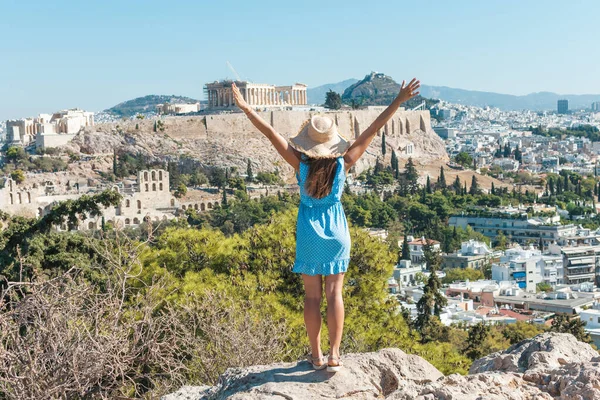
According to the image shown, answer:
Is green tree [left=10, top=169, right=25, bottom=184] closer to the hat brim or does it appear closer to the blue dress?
the hat brim

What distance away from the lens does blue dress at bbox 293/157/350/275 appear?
388 cm

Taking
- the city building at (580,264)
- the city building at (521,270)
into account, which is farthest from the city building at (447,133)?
the city building at (521,270)

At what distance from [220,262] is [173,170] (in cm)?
3635

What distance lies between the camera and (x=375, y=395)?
146 inches

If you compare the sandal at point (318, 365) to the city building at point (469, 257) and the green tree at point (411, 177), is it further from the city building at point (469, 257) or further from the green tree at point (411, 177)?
the green tree at point (411, 177)

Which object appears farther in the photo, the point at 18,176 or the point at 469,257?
the point at 18,176

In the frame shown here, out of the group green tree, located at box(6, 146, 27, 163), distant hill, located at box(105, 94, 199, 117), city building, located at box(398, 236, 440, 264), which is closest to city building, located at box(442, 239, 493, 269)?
city building, located at box(398, 236, 440, 264)

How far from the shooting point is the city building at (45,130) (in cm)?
4706

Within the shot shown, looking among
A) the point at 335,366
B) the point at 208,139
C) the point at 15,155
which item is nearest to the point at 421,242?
the point at 208,139

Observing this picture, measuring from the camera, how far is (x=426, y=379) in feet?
12.8

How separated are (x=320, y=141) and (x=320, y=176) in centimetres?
18

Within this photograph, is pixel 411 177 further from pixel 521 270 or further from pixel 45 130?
pixel 45 130

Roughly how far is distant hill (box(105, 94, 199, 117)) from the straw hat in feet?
483

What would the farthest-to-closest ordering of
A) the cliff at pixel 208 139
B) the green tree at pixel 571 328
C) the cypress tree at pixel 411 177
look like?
the cypress tree at pixel 411 177 → the cliff at pixel 208 139 → the green tree at pixel 571 328
